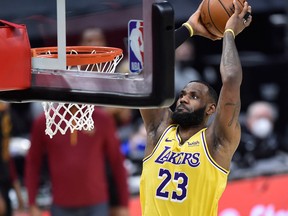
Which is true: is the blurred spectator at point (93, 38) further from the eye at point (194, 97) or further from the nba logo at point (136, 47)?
the nba logo at point (136, 47)

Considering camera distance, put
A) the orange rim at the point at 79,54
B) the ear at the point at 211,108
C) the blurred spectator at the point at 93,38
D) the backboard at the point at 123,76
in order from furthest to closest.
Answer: the blurred spectator at the point at 93,38 < the ear at the point at 211,108 < the orange rim at the point at 79,54 < the backboard at the point at 123,76

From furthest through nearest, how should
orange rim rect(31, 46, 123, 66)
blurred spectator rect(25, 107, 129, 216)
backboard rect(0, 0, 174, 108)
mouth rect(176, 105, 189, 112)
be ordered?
blurred spectator rect(25, 107, 129, 216) → mouth rect(176, 105, 189, 112) → orange rim rect(31, 46, 123, 66) → backboard rect(0, 0, 174, 108)

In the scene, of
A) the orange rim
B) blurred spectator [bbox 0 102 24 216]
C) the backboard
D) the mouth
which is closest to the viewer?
the backboard

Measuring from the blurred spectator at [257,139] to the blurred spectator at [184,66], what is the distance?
83 centimetres

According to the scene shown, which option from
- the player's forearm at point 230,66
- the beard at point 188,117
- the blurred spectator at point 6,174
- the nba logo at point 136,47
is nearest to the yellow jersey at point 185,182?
the beard at point 188,117

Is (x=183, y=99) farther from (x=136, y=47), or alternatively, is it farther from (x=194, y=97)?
(x=136, y=47)

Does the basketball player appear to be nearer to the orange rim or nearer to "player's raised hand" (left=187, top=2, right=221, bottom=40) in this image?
"player's raised hand" (left=187, top=2, right=221, bottom=40)

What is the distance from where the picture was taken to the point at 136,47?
18.2 feet

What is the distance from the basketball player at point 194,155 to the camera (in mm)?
6324

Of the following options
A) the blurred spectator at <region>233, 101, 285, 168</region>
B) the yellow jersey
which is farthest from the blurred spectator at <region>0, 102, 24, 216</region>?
the yellow jersey

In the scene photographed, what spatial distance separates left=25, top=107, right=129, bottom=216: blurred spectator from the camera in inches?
350

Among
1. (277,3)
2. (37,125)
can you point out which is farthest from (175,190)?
(277,3)

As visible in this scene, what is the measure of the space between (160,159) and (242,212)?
12.3ft

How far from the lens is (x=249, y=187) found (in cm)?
1032
